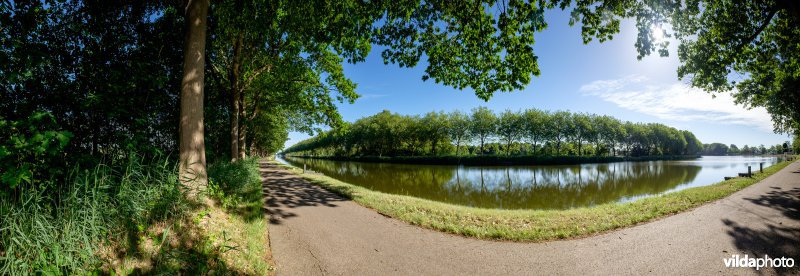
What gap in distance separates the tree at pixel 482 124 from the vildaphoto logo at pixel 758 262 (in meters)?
52.6

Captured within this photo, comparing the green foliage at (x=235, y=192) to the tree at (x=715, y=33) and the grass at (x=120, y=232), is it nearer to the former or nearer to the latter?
the grass at (x=120, y=232)

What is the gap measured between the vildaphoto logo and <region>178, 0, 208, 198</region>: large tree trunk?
9.76 meters

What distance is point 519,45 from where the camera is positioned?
23.9ft

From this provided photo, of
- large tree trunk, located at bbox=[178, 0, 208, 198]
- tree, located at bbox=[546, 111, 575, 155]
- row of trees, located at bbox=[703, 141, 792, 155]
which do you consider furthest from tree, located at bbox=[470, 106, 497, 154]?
row of trees, located at bbox=[703, 141, 792, 155]

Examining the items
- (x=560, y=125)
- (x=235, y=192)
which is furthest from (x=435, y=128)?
(x=235, y=192)

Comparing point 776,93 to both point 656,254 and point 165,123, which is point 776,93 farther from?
point 165,123

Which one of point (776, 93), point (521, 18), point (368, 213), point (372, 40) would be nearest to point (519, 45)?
point (521, 18)

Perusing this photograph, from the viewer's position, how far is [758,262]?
4.59m

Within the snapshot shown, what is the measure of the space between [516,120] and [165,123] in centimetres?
6004

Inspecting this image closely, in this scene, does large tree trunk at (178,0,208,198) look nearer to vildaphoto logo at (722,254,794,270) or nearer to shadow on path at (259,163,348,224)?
shadow on path at (259,163,348,224)

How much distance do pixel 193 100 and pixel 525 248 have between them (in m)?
7.31

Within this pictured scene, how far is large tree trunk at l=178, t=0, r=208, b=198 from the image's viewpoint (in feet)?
18.1

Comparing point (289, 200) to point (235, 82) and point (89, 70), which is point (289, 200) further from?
point (235, 82)

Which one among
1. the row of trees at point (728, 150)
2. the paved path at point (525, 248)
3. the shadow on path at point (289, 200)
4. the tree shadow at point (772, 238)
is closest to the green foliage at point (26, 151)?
the paved path at point (525, 248)
